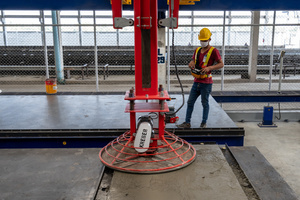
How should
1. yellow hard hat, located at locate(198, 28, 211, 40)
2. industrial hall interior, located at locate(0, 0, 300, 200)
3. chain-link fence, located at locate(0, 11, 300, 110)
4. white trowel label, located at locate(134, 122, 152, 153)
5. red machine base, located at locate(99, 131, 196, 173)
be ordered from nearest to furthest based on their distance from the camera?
industrial hall interior, located at locate(0, 0, 300, 200) < red machine base, located at locate(99, 131, 196, 173) < white trowel label, located at locate(134, 122, 152, 153) < yellow hard hat, located at locate(198, 28, 211, 40) < chain-link fence, located at locate(0, 11, 300, 110)

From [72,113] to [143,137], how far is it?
2.48 meters

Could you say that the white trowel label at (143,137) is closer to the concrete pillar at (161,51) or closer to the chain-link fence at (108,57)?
the concrete pillar at (161,51)

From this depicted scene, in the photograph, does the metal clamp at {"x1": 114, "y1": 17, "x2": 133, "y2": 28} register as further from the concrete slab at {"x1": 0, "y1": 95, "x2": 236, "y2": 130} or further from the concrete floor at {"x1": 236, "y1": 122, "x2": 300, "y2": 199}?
the concrete floor at {"x1": 236, "y1": 122, "x2": 300, "y2": 199}

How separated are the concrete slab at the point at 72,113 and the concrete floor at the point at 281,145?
1118 mm

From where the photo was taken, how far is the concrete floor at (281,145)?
4.14 metres

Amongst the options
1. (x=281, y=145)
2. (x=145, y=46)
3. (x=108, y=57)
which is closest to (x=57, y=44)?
(x=108, y=57)

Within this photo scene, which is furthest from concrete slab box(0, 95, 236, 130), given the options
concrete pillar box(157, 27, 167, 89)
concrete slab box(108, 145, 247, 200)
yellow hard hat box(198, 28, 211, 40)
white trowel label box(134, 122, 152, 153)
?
concrete slab box(108, 145, 247, 200)

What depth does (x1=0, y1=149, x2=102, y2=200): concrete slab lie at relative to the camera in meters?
2.04

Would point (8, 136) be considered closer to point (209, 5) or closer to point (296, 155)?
point (209, 5)

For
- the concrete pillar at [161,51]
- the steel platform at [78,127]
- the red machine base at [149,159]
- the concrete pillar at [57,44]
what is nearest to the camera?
the red machine base at [149,159]

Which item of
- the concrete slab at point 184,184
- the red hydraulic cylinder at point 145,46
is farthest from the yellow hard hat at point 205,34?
the concrete slab at point 184,184

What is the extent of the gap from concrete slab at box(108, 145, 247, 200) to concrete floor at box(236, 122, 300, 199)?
193cm

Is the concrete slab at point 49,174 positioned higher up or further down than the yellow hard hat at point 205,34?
further down

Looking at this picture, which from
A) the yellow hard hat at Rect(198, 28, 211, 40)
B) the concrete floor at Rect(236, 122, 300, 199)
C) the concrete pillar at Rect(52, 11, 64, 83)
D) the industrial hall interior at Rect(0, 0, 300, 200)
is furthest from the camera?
the concrete pillar at Rect(52, 11, 64, 83)
